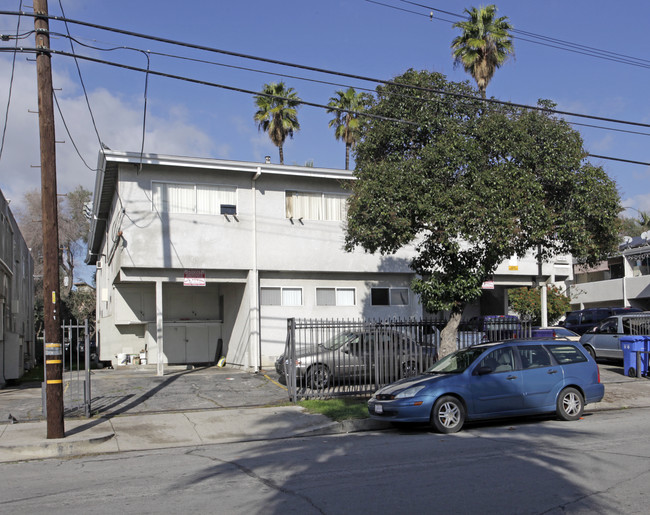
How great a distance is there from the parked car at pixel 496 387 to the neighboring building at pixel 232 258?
8.70 m

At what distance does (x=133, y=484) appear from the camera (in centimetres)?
781

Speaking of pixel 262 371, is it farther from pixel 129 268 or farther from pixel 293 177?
pixel 293 177

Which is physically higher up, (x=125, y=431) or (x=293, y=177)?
(x=293, y=177)

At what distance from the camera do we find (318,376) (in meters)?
15.2

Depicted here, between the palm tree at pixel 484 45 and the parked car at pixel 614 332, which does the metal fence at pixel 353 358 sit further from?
the palm tree at pixel 484 45

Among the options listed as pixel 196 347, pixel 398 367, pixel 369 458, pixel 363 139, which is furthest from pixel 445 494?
pixel 196 347

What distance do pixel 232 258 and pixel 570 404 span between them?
11858 mm

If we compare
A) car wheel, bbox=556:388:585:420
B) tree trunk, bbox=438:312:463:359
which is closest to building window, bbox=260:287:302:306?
tree trunk, bbox=438:312:463:359

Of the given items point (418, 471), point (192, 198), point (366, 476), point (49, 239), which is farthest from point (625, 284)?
point (49, 239)

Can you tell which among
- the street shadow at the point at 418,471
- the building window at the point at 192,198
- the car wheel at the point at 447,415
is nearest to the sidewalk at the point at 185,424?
the street shadow at the point at 418,471

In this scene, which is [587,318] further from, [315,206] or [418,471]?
[418,471]

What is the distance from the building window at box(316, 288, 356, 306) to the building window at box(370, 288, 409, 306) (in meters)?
0.80

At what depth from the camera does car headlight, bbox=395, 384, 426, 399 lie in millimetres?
11164

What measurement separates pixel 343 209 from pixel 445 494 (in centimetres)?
1607
